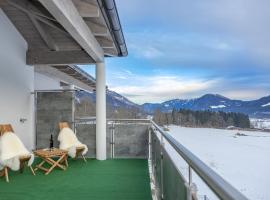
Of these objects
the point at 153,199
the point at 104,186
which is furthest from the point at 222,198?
the point at 104,186

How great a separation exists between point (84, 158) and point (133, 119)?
168cm

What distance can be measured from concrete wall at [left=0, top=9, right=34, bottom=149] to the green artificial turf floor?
138cm

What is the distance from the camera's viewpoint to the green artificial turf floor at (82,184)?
456 centimetres

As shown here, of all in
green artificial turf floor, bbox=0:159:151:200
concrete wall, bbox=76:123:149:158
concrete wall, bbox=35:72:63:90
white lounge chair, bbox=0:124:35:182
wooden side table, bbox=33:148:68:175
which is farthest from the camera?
concrete wall, bbox=35:72:63:90

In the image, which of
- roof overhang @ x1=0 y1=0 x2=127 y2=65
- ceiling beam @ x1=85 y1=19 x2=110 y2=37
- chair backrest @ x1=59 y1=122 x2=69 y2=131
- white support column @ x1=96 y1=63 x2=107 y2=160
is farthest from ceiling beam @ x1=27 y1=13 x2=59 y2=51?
chair backrest @ x1=59 y1=122 x2=69 y2=131

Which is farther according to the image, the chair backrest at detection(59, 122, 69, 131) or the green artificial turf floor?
the chair backrest at detection(59, 122, 69, 131)

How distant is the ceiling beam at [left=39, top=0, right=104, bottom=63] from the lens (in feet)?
12.7

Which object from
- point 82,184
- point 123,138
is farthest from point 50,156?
point 123,138

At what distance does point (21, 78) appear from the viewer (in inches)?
302

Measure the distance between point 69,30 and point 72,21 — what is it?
1.31 ft

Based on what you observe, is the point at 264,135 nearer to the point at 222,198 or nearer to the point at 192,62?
the point at 222,198

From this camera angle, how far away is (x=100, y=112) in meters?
8.08

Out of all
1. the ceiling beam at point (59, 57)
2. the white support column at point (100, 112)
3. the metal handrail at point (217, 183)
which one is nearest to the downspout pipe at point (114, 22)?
the white support column at point (100, 112)

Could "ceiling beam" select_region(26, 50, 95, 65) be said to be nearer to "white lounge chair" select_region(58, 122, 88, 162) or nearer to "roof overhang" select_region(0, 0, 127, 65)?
"roof overhang" select_region(0, 0, 127, 65)
